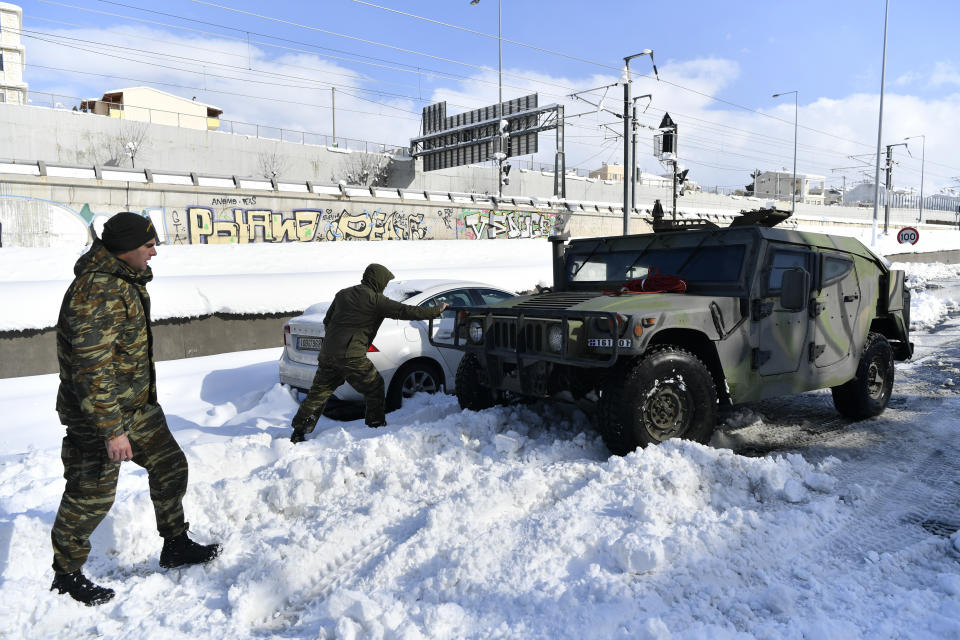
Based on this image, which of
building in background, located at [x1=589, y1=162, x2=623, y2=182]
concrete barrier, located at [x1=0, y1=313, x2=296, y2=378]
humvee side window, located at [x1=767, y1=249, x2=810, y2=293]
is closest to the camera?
humvee side window, located at [x1=767, y1=249, x2=810, y2=293]

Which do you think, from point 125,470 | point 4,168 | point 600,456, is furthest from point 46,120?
point 600,456

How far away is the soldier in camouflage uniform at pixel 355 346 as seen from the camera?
17.6 ft

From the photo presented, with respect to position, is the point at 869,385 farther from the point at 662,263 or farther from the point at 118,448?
the point at 118,448

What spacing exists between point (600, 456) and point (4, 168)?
70.5ft

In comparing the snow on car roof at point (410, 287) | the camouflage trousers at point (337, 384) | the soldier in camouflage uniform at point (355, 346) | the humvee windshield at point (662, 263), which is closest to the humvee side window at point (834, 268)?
the humvee windshield at point (662, 263)

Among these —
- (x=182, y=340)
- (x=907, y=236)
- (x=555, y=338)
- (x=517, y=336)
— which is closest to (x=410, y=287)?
(x=517, y=336)

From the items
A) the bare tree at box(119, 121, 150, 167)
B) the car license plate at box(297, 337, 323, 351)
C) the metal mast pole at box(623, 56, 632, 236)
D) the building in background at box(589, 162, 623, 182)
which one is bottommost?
the car license plate at box(297, 337, 323, 351)

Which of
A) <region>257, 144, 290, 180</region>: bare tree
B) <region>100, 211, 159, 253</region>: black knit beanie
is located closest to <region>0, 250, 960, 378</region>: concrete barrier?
<region>100, 211, 159, 253</region>: black knit beanie

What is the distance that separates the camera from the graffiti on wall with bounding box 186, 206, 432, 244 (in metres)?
22.0

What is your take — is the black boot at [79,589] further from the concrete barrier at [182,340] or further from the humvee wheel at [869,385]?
the humvee wheel at [869,385]

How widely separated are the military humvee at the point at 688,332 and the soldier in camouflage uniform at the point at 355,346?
68cm

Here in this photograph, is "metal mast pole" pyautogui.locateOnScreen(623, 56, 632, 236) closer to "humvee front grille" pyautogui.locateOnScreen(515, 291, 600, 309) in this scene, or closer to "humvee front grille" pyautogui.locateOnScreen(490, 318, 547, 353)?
"humvee front grille" pyautogui.locateOnScreen(515, 291, 600, 309)

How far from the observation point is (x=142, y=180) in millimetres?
20906

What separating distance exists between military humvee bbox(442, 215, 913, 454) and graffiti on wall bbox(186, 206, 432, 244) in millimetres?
18989
